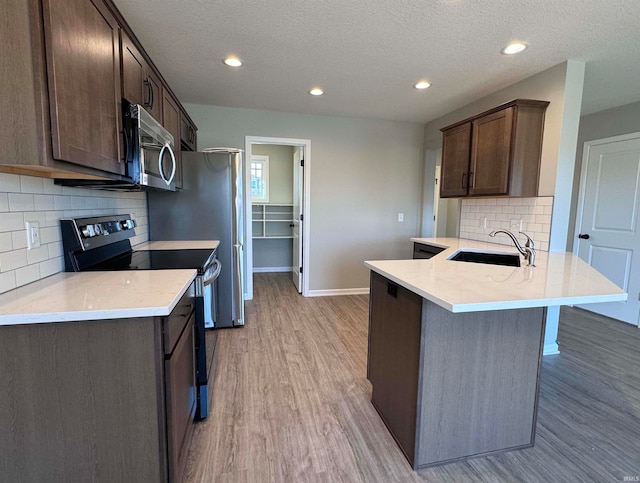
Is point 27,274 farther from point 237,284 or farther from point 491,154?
point 491,154

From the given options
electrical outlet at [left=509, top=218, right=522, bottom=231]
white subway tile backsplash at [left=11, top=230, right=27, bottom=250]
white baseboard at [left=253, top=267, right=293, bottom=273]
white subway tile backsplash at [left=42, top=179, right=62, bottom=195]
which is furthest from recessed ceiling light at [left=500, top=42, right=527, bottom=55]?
white baseboard at [left=253, top=267, right=293, bottom=273]

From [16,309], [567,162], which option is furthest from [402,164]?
[16,309]

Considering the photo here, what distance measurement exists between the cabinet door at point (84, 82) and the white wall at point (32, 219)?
0.34 metres

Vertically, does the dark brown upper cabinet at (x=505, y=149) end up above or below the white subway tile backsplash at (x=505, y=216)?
above

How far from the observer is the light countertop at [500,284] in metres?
1.20

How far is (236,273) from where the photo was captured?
3.12 meters

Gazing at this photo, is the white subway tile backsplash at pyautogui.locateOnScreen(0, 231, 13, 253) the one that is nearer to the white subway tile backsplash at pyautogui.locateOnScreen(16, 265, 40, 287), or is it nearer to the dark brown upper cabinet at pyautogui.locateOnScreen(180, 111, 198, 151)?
the white subway tile backsplash at pyautogui.locateOnScreen(16, 265, 40, 287)

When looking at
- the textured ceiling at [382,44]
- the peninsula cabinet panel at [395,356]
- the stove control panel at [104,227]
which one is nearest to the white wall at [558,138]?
the textured ceiling at [382,44]

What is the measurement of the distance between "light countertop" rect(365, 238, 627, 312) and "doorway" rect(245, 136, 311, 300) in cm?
241

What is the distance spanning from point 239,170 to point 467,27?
2.10 meters

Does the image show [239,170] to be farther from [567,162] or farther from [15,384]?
[567,162]

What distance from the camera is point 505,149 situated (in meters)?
2.69

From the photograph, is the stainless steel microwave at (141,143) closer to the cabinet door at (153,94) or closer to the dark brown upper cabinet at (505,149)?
the cabinet door at (153,94)

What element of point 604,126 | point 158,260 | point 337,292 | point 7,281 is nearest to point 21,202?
point 7,281
